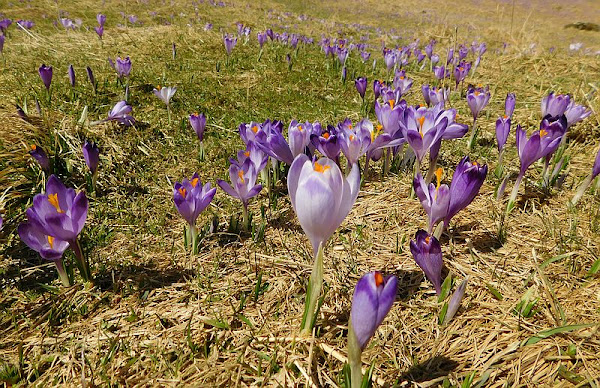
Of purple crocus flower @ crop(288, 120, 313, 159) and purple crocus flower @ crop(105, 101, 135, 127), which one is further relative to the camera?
purple crocus flower @ crop(105, 101, 135, 127)

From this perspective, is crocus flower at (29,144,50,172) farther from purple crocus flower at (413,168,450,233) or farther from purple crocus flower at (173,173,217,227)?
purple crocus flower at (413,168,450,233)

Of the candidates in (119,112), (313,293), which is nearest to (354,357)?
(313,293)

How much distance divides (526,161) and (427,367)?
63.2 inches

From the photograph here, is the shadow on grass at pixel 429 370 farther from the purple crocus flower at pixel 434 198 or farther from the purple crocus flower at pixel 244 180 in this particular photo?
the purple crocus flower at pixel 244 180

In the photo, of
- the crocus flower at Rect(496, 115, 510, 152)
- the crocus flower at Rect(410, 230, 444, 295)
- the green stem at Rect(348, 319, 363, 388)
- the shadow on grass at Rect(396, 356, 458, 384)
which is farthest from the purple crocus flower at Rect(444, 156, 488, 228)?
the crocus flower at Rect(496, 115, 510, 152)

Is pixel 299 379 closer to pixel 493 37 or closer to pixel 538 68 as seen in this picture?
pixel 538 68

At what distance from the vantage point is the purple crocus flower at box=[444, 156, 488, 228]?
1.82 meters

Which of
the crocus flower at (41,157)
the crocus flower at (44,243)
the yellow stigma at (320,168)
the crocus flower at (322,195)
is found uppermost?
the yellow stigma at (320,168)

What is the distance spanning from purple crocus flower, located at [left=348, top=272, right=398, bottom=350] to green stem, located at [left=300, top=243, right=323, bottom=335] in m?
0.26

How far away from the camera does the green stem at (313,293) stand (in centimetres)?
143

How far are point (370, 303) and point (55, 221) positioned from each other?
1.41 meters

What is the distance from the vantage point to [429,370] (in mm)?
1504

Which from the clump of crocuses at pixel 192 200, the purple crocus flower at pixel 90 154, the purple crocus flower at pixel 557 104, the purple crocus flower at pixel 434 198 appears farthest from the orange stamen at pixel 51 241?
the purple crocus flower at pixel 557 104

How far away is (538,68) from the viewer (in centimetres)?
684
